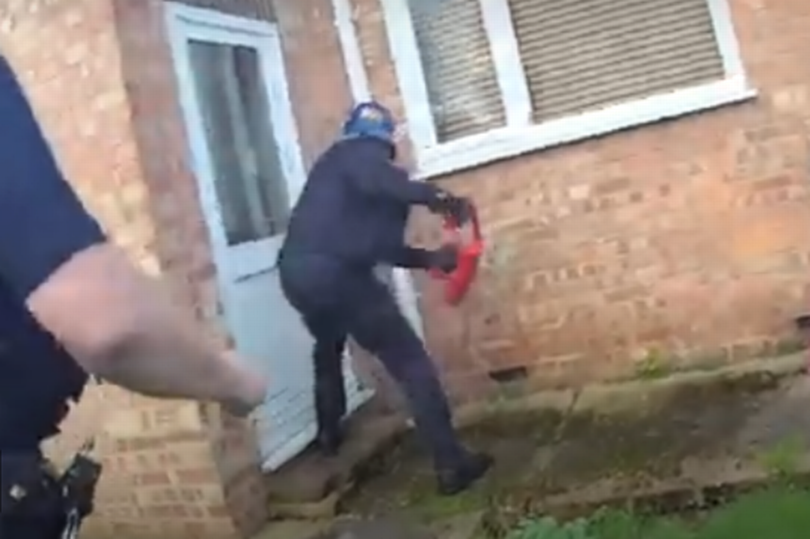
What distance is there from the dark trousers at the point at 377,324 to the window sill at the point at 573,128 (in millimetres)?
1339

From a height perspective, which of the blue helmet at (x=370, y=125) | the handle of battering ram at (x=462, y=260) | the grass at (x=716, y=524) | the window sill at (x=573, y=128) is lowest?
the grass at (x=716, y=524)

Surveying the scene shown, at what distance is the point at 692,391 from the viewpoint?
6.60 meters

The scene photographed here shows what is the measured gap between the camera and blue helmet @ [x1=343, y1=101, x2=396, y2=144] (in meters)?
6.11

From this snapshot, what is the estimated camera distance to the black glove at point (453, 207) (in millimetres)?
6016

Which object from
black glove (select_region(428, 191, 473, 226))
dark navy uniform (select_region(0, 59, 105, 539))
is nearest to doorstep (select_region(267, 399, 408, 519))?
black glove (select_region(428, 191, 473, 226))

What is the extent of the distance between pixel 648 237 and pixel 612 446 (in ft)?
4.74

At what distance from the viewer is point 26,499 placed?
77.6 inches

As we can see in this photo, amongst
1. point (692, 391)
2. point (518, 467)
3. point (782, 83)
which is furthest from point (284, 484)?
point (782, 83)

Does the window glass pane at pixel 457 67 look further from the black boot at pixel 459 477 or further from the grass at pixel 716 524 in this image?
the grass at pixel 716 524

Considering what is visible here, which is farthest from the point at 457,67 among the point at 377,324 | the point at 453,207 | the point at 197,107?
the point at 377,324

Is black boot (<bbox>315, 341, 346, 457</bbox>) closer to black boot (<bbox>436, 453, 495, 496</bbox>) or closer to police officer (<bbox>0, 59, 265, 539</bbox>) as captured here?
black boot (<bbox>436, 453, 495, 496</bbox>)

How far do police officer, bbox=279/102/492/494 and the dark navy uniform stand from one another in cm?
387

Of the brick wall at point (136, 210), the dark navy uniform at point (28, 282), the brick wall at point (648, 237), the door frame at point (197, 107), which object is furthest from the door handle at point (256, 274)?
the dark navy uniform at point (28, 282)

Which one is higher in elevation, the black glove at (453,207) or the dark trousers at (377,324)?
the black glove at (453,207)
